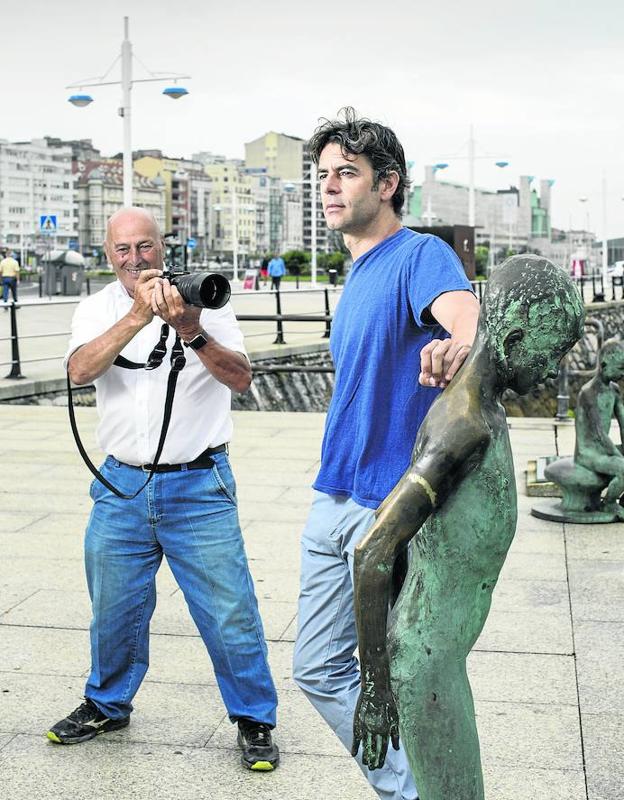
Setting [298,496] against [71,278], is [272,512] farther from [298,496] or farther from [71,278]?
[71,278]

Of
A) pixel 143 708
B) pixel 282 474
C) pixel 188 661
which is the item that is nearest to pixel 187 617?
pixel 188 661

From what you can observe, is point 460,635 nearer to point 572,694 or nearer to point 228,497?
point 228,497

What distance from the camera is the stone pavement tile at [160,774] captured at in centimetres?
367

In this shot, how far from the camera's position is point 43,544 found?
7000mm

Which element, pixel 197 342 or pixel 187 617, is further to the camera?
pixel 187 617

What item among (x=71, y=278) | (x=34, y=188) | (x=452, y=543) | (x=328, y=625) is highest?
(x=34, y=188)

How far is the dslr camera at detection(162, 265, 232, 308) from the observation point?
11.4 ft

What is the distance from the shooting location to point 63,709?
4398 mm

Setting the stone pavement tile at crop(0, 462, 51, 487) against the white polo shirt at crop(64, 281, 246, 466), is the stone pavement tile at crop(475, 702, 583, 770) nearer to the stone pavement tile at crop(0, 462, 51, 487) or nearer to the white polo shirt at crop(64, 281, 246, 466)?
the white polo shirt at crop(64, 281, 246, 466)

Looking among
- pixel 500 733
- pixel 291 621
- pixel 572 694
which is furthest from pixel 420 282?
pixel 291 621

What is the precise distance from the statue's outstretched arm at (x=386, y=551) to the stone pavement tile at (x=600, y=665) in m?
2.12

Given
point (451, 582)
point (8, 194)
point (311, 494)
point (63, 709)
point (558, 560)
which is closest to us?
point (451, 582)

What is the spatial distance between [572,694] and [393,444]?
192 centimetres

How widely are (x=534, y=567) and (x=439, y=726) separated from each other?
415 centimetres
